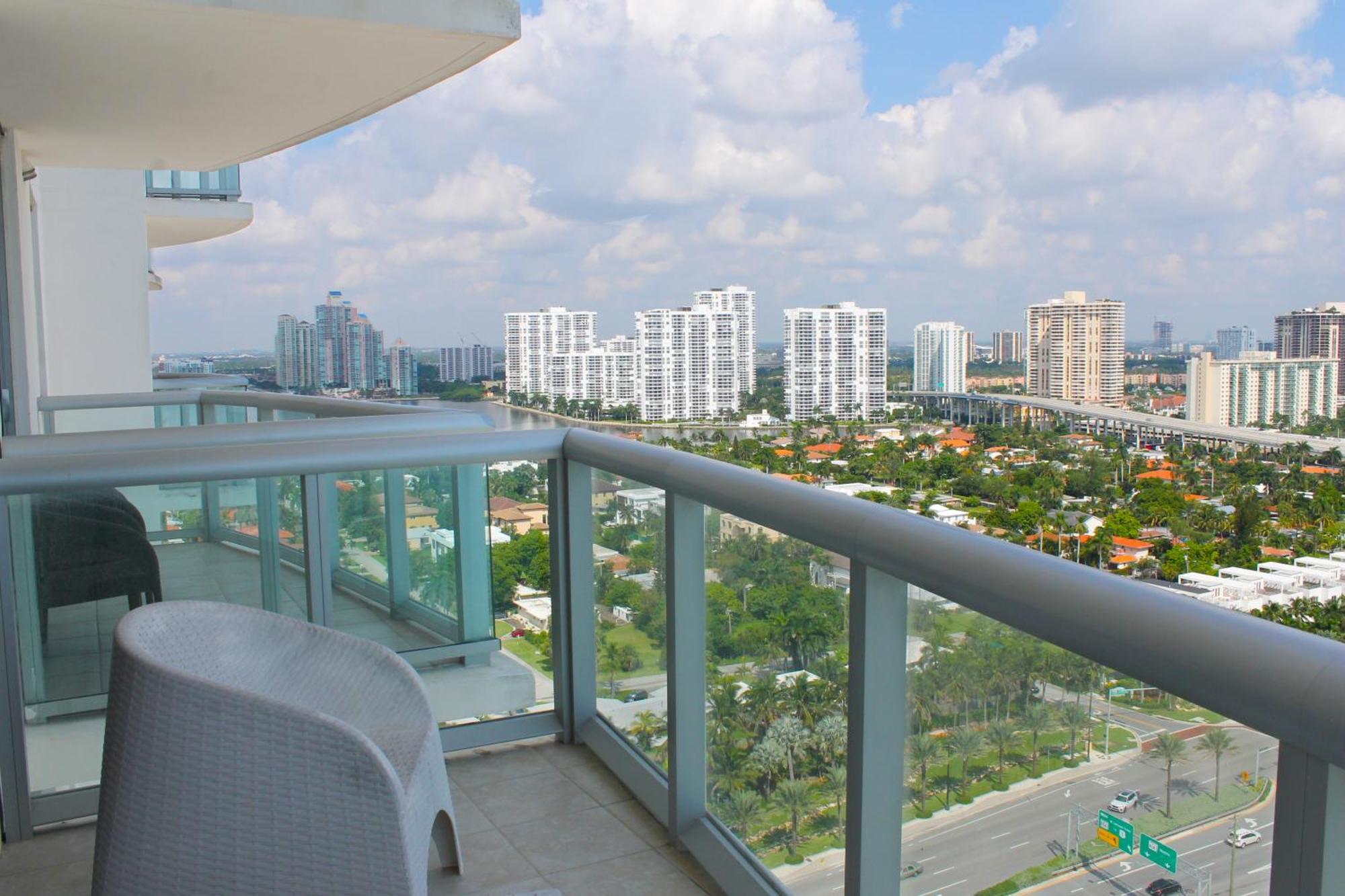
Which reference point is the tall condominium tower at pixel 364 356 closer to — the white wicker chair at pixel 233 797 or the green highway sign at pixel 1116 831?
the white wicker chair at pixel 233 797

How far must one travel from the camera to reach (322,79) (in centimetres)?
632

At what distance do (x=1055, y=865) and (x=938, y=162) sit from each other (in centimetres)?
5651

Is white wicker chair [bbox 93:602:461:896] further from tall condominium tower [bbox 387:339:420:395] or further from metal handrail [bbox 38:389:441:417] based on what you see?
tall condominium tower [bbox 387:339:420:395]

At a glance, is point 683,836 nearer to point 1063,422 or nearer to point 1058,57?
point 1063,422

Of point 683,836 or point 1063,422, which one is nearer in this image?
point 683,836

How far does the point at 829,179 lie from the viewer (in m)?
59.5

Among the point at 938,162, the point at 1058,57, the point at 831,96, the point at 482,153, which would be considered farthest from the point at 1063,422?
the point at 482,153

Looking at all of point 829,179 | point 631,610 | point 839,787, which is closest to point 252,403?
point 631,610

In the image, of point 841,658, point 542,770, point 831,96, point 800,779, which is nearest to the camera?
point 841,658

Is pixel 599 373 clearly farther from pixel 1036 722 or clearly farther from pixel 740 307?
pixel 1036 722

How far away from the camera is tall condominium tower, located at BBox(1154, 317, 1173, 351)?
10.2m

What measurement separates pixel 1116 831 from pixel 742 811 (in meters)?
1.44

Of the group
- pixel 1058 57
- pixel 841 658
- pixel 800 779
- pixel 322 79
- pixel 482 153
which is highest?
pixel 482 153

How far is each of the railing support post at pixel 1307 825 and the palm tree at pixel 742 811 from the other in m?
1.65
